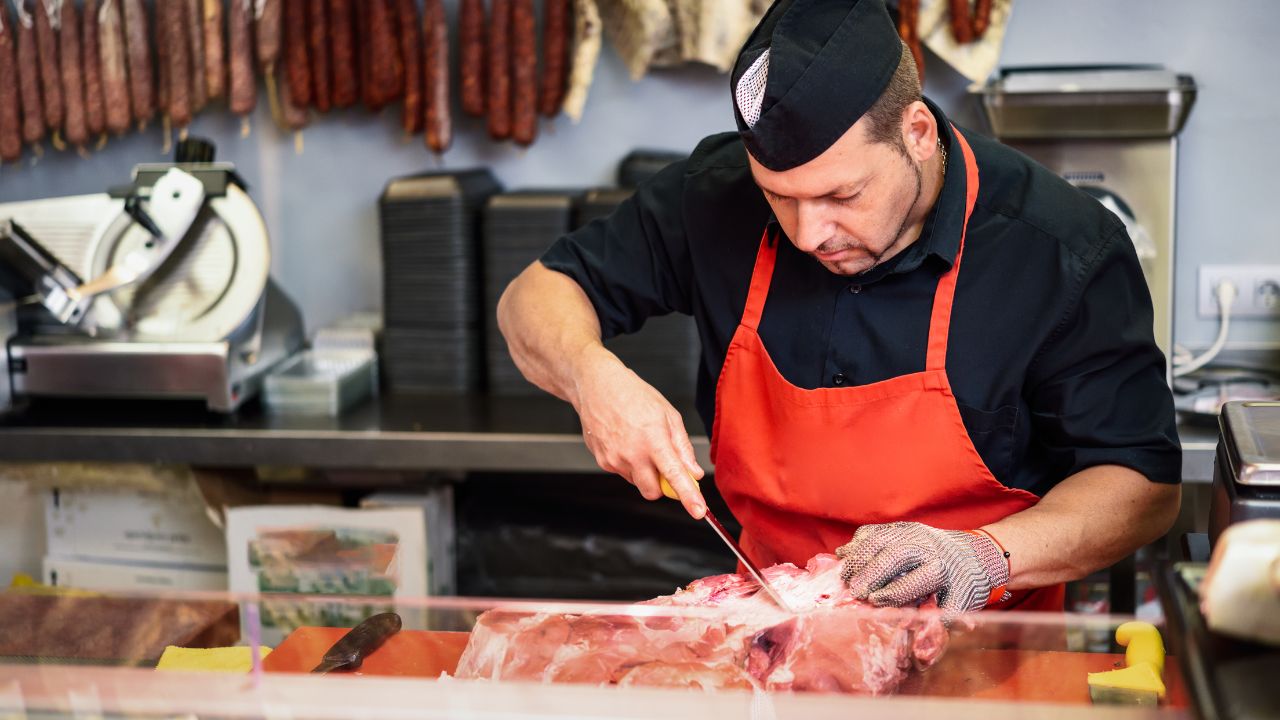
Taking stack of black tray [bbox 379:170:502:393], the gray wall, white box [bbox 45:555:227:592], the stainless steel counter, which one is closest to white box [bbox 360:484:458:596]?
the stainless steel counter

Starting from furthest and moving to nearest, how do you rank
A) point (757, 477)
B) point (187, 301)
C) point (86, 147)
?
1. point (86, 147)
2. point (187, 301)
3. point (757, 477)

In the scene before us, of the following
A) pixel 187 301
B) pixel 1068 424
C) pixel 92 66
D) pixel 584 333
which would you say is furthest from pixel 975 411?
pixel 92 66

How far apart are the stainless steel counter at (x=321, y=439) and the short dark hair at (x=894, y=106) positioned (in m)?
1.32

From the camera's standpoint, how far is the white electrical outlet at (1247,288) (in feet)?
11.6

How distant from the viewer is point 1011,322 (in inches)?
71.6

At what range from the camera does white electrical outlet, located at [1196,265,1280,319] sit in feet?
11.6

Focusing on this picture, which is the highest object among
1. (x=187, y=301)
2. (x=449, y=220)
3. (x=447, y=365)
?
(x=449, y=220)

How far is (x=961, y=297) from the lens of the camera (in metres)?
1.84

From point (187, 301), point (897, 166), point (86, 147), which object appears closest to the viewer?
point (897, 166)

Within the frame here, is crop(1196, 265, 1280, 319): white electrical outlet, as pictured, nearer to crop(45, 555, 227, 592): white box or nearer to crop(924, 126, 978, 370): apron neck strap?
crop(924, 126, 978, 370): apron neck strap

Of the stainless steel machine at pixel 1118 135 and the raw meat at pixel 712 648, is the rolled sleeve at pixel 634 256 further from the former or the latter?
the stainless steel machine at pixel 1118 135

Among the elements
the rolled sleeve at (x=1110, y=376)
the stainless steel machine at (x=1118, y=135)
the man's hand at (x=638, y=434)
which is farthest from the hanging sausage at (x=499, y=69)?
the rolled sleeve at (x=1110, y=376)

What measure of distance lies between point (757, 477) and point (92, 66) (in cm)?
288

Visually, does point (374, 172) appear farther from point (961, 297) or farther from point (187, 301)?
point (961, 297)
